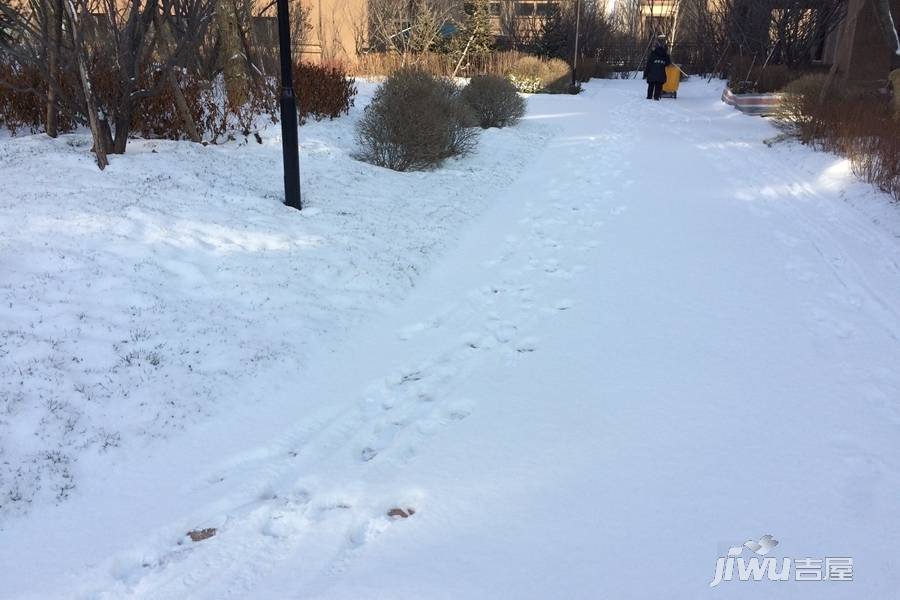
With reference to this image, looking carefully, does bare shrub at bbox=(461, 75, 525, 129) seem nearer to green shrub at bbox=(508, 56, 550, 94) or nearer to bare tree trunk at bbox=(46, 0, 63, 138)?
bare tree trunk at bbox=(46, 0, 63, 138)

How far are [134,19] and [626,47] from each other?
121 feet

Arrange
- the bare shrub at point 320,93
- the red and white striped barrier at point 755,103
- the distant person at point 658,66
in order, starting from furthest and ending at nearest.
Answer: the distant person at point 658,66 < the red and white striped barrier at point 755,103 < the bare shrub at point 320,93

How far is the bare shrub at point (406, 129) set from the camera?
9.10m

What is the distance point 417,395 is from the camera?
3.78 m

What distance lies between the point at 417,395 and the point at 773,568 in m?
1.97

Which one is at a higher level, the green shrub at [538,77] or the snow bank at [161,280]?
the green shrub at [538,77]

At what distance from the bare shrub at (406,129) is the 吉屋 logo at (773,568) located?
7.48 metres

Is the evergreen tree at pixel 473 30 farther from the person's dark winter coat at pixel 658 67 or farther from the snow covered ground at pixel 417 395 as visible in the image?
the snow covered ground at pixel 417 395

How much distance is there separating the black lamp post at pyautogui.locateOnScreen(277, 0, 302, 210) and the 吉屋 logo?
506cm

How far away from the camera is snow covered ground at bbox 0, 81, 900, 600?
2543 millimetres

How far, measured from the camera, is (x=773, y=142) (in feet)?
40.5

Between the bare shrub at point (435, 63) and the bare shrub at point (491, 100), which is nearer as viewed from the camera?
the bare shrub at point (491, 100)

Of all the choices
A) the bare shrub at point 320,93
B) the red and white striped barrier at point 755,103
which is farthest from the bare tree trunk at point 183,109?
the red and white striped barrier at point 755,103

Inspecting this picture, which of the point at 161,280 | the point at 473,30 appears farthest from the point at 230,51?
the point at 473,30
